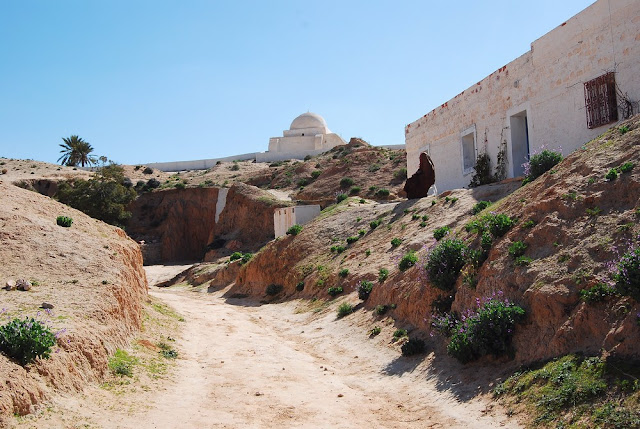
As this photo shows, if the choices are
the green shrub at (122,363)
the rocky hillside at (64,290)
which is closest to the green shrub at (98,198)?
the rocky hillside at (64,290)

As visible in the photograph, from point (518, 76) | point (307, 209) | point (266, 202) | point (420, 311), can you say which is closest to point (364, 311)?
point (420, 311)

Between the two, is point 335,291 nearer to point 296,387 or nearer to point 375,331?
point 375,331

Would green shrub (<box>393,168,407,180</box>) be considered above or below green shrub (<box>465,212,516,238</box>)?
above

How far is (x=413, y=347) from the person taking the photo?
12.1m

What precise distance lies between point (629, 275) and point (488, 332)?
8.99ft

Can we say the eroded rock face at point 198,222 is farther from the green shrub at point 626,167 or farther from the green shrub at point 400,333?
the green shrub at point 626,167

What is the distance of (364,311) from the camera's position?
16.3 metres

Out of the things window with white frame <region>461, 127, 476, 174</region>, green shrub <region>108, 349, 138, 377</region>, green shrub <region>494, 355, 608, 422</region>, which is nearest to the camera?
green shrub <region>494, 355, 608, 422</region>

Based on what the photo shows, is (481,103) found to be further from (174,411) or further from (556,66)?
(174,411)

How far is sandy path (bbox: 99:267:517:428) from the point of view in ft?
29.3

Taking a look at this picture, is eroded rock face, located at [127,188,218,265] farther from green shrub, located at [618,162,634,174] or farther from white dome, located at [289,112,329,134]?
green shrub, located at [618,162,634,174]

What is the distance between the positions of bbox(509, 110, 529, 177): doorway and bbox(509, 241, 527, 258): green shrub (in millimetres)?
10600

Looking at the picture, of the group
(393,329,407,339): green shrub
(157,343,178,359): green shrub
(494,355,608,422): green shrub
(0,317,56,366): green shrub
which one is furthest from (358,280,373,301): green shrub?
(0,317,56,366): green shrub

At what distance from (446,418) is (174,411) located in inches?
169
